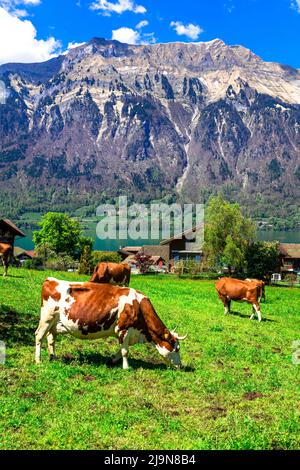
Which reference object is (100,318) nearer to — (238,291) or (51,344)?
(51,344)

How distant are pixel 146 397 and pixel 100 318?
3187 mm

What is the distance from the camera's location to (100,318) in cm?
1370

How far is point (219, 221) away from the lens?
73.5 meters

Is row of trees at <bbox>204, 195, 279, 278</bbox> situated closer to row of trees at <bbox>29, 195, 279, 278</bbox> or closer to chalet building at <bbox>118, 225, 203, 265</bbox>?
row of trees at <bbox>29, 195, 279, 278</bbox>

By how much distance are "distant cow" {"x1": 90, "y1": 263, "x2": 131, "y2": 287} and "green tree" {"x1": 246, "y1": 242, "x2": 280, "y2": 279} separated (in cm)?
4312

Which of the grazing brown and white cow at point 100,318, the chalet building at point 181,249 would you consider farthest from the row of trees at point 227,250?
the grazing brown and white cow at point 100,318

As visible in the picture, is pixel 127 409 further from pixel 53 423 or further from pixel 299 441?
pixel 299 441

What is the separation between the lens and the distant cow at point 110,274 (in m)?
30.8

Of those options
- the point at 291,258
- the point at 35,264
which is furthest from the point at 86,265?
the point at 291,258

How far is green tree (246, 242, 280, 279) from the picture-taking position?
71188mm

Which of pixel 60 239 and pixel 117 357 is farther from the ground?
pixel 60 239

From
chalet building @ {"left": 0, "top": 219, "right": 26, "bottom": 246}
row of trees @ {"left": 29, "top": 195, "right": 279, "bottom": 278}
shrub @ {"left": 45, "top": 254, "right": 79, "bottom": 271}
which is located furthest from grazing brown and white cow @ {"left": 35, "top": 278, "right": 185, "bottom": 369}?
chalet building @ {"left": 0, "top": 219, "right": 26, "bottom": 246}

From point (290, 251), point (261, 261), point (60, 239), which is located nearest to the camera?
point (261, 261)
